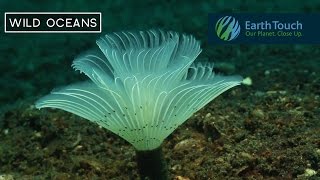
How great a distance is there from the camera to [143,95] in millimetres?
3188

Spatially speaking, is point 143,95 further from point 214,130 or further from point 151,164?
point 214,130

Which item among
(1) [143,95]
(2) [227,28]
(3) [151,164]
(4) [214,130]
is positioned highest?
(2) [227,28]

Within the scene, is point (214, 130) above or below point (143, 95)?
below

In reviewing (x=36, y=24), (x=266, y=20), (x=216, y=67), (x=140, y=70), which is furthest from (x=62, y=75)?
(x=140, y=70)

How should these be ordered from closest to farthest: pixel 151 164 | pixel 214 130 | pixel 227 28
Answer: pixel 151 164 → pixel 214 130 → pixel 227 28

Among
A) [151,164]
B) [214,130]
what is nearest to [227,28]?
[214,130]

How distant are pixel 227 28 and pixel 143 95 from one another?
3721 millimetres

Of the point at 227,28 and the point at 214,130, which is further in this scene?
the point at 227,28

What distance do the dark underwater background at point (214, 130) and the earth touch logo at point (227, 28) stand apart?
0.41 meters

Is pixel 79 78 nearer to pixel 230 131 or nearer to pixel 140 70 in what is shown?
pixel 230 131

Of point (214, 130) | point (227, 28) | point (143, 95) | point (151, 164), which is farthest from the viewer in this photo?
point (227, 28)

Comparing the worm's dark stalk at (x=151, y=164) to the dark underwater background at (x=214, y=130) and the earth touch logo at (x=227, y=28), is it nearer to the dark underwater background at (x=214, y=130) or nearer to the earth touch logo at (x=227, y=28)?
the dark underwater background at (x=214, y=130)

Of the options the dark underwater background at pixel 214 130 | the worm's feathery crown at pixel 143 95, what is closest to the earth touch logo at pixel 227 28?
the dark underwater background at pixel 214 130

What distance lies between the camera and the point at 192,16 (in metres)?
9.18
